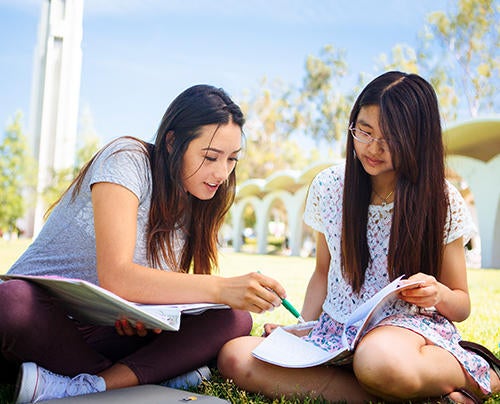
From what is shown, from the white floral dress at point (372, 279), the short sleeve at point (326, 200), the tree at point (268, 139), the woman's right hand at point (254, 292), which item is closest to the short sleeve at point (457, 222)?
the white floral dress at point (372, 279)

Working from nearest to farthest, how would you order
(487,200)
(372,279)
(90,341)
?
(90,341), (372,279), (487,200)

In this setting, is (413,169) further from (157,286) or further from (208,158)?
(157,286)

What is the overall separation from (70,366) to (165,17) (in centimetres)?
6856

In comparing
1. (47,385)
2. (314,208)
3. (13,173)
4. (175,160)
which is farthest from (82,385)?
(13,173)

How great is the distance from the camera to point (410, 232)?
222 centimetres

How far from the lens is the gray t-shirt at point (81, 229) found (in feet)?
6.96

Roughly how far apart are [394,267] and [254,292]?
0.64 meters

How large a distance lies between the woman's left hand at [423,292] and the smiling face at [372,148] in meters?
0.47

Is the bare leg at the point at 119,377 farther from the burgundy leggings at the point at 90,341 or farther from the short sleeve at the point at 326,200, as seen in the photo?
the short sleeve at the point at 326,200

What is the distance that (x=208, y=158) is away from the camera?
2258 mm

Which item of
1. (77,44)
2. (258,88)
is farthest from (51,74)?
(258,88)

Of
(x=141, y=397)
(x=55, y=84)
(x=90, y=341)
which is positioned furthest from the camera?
(x=55, y=84)

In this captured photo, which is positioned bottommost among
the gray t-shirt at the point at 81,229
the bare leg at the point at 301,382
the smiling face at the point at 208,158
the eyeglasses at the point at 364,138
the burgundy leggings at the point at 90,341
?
the bare leg at the point at 301,382

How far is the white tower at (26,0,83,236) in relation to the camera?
31.9m
